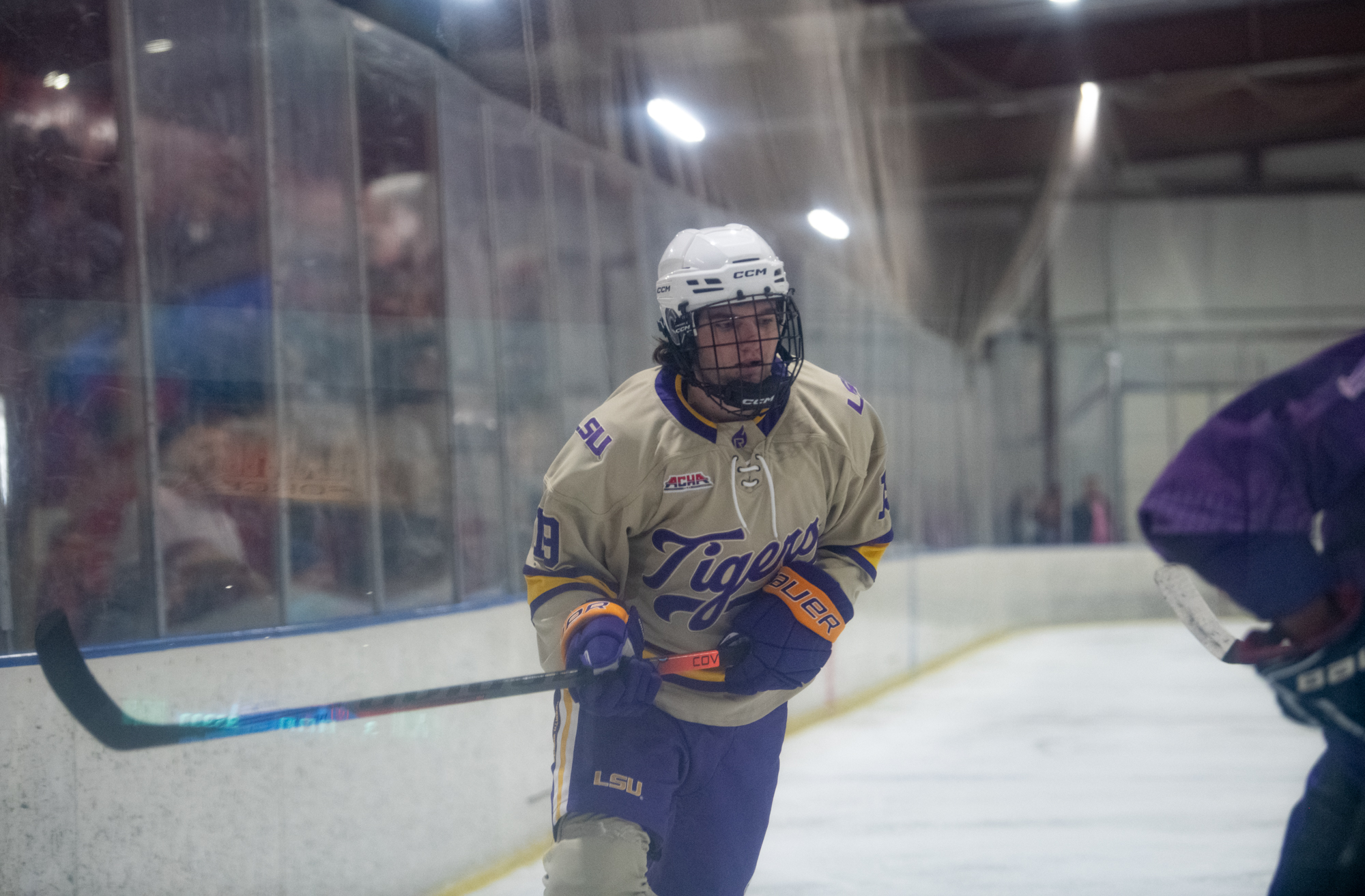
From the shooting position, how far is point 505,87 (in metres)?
2.10

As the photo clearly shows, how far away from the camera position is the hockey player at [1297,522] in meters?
0.99

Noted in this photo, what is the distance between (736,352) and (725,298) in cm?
7

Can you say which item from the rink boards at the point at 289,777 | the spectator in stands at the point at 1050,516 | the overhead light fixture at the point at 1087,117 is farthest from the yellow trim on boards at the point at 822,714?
the overhead light fixture at the point at 1087,117

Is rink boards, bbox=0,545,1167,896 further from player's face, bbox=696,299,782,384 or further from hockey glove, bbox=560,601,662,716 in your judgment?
player's face, bbox=696,299,782,384

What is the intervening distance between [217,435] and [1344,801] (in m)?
1.49

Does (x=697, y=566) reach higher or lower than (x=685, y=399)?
lower

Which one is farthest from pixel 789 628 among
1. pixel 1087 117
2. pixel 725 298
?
pixel 1087 117

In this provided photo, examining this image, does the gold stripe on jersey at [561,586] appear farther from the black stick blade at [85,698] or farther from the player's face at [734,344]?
the black stick blade at [85,698]

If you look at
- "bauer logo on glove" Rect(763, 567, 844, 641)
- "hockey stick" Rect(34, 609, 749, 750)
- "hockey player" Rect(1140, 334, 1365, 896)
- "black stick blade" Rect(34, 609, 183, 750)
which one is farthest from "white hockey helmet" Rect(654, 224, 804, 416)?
"black stick blade" Rect(34, 609, 183, 750)

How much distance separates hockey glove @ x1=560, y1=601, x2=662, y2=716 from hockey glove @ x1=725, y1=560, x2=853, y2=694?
15 centimetres

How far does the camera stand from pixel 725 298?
4.52 ft

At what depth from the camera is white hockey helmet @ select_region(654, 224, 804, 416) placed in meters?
1.36

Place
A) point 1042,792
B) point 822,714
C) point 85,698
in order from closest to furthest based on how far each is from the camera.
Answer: point 85,698 < point 1042,792 < point 822,714

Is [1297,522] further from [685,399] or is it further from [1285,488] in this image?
[685,399]
